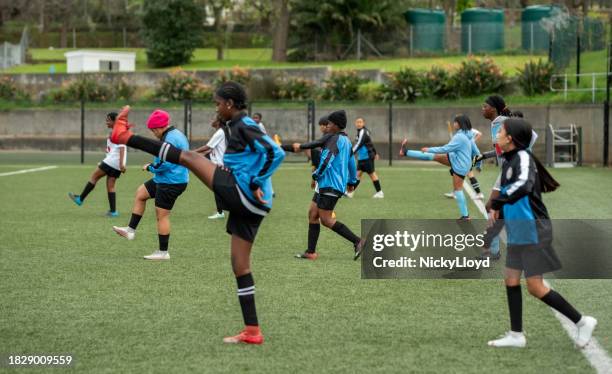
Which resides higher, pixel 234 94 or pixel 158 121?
pixel 234 94

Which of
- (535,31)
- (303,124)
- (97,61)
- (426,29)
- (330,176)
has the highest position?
(426,29)

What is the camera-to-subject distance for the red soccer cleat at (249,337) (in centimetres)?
754

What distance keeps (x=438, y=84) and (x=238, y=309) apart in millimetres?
30861

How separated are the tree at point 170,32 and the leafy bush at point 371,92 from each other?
20.2m

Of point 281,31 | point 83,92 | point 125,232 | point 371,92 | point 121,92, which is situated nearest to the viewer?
point 125,232

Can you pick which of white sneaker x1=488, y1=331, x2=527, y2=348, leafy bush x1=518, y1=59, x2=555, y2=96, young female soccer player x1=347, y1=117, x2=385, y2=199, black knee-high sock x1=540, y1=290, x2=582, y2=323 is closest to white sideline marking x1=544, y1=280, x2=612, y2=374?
black knee-high sock x1=540, y1=290, x2=582, y2=323

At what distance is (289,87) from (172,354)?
116 feet

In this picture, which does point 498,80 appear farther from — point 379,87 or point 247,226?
point 247,226

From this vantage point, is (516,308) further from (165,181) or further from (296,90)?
(296,90)

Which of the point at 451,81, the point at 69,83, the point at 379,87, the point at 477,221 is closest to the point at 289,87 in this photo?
the point at 379,87

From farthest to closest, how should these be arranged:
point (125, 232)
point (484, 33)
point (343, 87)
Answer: point (484, 33) → point (343, 87) → point (125, 232)

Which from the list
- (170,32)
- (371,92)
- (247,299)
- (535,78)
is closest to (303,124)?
(371,92)

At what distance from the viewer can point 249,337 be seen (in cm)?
755

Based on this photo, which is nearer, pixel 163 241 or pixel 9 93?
pixel 163 241
